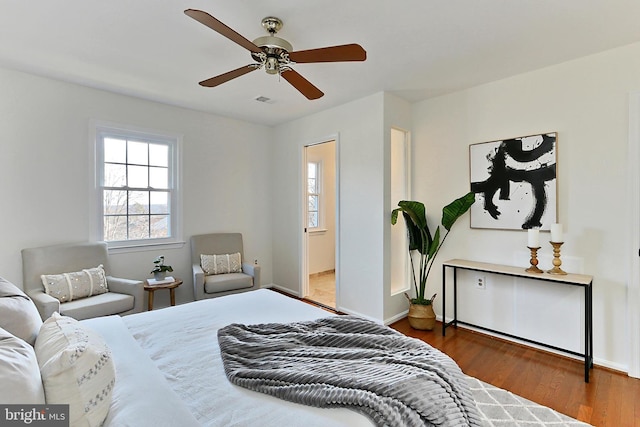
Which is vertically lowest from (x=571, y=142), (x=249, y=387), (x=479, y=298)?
(x=479, y=298)

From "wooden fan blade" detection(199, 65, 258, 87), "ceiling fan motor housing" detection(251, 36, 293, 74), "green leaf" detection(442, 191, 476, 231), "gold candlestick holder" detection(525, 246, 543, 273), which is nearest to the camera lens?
"ceiling fan motor housing" detection(251, 36, 293, 74)

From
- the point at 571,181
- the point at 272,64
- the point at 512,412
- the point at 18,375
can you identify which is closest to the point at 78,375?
the point at 18,375

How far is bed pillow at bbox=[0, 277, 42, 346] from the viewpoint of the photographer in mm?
1213

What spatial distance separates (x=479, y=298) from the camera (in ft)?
10.8

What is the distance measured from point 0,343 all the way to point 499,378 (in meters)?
2.96

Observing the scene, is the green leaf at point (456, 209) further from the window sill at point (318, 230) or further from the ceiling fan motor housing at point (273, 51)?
the window sill at point (318, 230)

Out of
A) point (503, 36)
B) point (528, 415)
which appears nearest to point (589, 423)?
point (528, 415)

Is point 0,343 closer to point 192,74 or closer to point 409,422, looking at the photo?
point 409,422

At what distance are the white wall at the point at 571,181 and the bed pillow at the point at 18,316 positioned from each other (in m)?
3.50

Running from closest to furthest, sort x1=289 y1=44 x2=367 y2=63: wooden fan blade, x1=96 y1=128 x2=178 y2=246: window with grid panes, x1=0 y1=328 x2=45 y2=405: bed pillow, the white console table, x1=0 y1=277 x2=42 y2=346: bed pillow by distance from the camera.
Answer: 1. x1=0 y1=328 x2=45 y2=405: bed pillow
2. x1=0 y1=277 x2=42 y2=346: bed pillow
3. x1=289 y1=44 x2=367 y2=63: wooden fan blade
4. the white console table
5. x1=96 y1=128 x2=178 y2=246: window with grid panes

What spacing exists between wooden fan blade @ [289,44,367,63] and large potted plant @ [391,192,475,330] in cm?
186

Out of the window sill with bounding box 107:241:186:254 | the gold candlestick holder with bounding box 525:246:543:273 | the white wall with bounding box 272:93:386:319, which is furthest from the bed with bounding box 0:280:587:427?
the window sill with bounding box 107:241:186:254

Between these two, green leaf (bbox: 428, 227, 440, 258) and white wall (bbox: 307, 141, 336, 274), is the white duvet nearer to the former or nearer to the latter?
green leaf (bbox: 428, 227, 440, 258)

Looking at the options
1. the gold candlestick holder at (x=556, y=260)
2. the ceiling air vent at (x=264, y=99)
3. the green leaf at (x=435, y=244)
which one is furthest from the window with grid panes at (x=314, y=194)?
the gold candlestick holder at (x=556, y=260)
